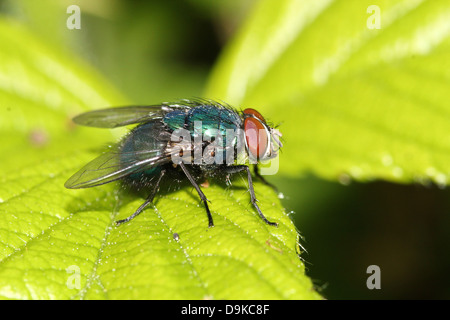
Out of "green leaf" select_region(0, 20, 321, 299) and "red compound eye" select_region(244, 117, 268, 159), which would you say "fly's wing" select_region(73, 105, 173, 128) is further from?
"red compound eye" select_region(244, 117, 268, 159)

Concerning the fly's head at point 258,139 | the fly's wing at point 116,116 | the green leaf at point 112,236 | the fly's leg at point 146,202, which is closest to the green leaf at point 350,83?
the fly's head at point 258,139

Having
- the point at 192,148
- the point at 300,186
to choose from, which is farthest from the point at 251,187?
the point at 300,186

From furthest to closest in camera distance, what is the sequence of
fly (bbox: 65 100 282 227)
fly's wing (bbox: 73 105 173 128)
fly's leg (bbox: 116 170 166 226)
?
fly's wing (bbox: 73 105 173 128) < fly (bbox: 65 100 282 227) < fly's leg (bbox: 116 170 166 226)

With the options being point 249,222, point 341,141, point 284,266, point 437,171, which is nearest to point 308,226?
point 341,141

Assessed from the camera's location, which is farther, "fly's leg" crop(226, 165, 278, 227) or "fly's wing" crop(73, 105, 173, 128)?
"fly's wing" crop(73, 105, 173, 128)

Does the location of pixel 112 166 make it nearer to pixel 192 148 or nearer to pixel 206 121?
pixel 192 148

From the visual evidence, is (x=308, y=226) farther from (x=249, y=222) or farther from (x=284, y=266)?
(x=284, y=266)

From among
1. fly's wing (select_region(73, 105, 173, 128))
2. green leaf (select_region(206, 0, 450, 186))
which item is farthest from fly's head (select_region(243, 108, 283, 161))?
fly's wing (select_region(73, 105, 173, 128))
